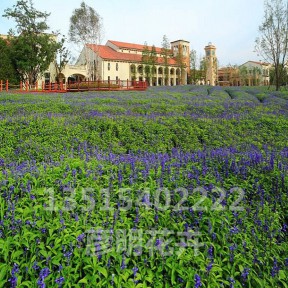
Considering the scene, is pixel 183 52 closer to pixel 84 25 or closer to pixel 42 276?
pixel 84 25

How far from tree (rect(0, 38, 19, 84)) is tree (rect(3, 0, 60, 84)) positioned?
667 mm

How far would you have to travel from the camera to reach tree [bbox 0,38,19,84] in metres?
42.3

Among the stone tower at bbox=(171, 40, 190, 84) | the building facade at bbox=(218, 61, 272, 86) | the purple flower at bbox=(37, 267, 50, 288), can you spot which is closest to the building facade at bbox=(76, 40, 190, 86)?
the stone tower at bbox=(171, 40, 190, 84)

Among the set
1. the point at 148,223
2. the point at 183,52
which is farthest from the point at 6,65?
the point at 183,52

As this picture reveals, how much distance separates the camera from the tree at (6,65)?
42.3 m

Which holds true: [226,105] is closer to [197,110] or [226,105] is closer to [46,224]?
[197,110]

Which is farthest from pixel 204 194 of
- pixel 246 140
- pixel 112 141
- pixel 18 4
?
pixel 18 4

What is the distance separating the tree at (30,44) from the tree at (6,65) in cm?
67

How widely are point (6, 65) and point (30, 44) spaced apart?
4674 millimetres

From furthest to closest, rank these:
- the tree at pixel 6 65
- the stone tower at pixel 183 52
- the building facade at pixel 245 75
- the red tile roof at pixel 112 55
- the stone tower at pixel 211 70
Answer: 1. the building facade at pixel 245 75
2. the stone tower at pixel 211 70
3. the stone tower at pixel 183 52
4. the red tile roof at pixel 112 55
5. the tree at pixel 6 65

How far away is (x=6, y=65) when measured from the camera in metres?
42.7

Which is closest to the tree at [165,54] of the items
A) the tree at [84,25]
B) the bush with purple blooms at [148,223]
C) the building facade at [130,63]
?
the building facade at [130,63]

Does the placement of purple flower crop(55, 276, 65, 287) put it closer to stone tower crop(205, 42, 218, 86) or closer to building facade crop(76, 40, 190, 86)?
building facade crop(76, 40, 190, 86)

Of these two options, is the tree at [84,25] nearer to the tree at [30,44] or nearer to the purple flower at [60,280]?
the tree at [30,44]
